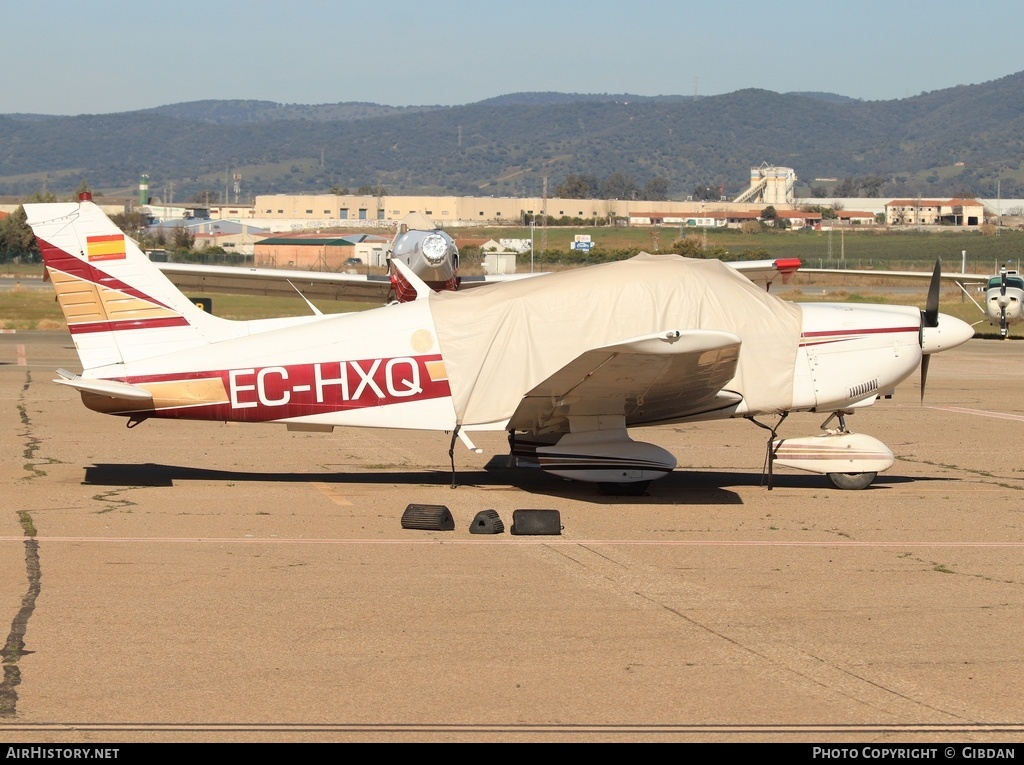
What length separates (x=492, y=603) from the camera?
800 centimetres

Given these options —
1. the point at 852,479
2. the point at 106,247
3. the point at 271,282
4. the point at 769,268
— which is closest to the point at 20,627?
the point at 106,247

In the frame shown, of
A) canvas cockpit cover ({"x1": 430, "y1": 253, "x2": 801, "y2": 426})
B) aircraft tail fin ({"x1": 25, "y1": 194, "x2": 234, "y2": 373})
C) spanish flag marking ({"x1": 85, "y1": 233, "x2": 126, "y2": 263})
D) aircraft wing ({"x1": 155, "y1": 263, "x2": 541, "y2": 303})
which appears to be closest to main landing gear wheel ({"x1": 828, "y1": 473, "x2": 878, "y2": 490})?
canvas cockpit cover ({"x1": 430, "y1": 253, "x2": 801, "y2": 426})

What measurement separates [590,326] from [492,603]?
14.1 ft

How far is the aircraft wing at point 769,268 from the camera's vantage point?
56.9ft

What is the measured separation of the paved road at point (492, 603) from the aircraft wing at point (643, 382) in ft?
2.88

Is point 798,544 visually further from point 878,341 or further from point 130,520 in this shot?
point 130,520

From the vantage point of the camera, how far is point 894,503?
11.9m

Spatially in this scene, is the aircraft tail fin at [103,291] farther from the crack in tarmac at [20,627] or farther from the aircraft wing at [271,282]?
the aircraft wing at [271,282]

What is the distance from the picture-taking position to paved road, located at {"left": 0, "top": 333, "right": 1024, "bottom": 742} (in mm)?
5848

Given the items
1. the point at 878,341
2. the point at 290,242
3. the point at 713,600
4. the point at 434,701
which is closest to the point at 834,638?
the point at 713,600

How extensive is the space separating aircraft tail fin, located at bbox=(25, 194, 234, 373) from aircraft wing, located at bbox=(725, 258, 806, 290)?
7.40m

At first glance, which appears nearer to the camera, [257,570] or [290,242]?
[257,570]

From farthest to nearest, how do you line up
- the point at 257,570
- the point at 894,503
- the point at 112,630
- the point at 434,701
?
1. the point at 894,503
2. the point at 257,570
3. the point at 112,630
4. the point at 434,701

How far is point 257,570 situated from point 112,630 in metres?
1.75
